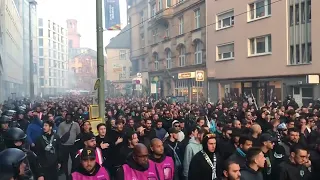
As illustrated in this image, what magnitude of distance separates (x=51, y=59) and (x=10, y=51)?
68.4m

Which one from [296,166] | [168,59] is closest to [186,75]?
[168,59]

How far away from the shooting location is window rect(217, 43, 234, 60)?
31706 millimetres

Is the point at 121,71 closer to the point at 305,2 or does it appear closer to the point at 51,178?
the point at 305,2

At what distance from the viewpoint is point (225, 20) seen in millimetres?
32562

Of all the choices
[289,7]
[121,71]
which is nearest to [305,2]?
[289,7]

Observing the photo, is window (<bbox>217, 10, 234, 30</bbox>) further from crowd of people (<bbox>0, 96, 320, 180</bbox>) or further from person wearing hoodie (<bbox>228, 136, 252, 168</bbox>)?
person wearing hoodie (<bbox>228, 136, 252, 168</bbox>)

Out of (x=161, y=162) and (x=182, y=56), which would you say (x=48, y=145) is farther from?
(x=182, y=56)

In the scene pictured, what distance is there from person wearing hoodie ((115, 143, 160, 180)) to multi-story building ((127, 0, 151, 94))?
161 ft

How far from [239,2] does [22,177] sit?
2800 cm

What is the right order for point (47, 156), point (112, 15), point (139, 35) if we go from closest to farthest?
point (47, 156) → point (112, 15) → point (139, 35)

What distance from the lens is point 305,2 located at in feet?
78.7

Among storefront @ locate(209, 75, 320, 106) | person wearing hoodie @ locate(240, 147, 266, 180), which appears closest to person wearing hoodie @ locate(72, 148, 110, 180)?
person wearing hoodie @ locate(240, 147, 266, 180)

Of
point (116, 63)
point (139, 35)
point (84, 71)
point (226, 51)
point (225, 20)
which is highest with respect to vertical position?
point (139, 35)

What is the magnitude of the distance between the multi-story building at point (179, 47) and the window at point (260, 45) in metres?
5.15
